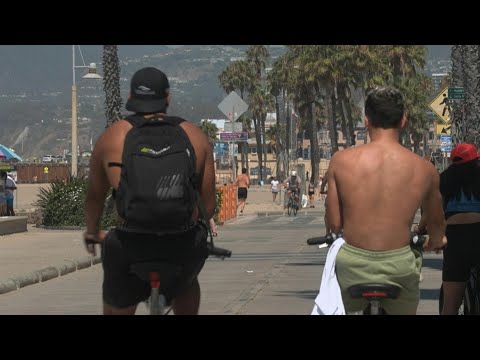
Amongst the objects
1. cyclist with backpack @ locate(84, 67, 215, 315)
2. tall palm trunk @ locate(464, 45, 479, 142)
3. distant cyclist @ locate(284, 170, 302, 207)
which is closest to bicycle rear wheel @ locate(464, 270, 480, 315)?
cyclist with backpack @ locate(84, 67, 215, 315)

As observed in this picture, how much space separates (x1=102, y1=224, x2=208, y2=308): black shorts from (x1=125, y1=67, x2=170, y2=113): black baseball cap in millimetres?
649

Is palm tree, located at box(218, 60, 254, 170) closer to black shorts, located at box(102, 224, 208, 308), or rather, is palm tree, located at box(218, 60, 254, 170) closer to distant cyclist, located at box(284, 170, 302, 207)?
distant cyclist, located at box(284, 170, 302, 207)

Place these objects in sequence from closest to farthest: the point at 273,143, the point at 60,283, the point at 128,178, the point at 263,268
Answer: the point at 128,178 → the point at 60,283 → the point at 263,268 → the point at 273,143

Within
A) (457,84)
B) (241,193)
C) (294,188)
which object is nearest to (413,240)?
(457,84)

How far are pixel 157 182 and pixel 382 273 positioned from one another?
1214 mm

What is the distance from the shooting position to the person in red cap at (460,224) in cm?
1001

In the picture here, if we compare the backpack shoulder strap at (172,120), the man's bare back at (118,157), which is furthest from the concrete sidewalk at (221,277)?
the backpack shoulder strap at (172,120)

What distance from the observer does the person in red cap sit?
32.8 ft

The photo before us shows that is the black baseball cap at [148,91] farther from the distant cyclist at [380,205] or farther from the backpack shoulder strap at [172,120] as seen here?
the distant cyclist at [380,205]
